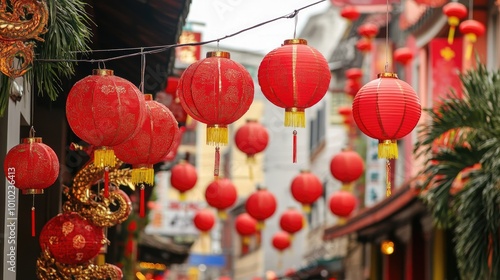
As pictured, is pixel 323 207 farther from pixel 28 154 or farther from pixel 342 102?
pixel 28 154

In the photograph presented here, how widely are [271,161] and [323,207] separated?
12.7 m

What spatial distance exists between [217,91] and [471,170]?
606 centimetres

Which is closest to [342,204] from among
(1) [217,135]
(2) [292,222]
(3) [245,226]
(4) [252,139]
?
(2) [292,222]

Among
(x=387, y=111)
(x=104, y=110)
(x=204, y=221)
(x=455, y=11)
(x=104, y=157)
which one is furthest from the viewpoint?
(x=204, y=221)

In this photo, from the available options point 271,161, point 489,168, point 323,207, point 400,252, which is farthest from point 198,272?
point 489,168

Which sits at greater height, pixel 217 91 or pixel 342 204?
pixel 217 91

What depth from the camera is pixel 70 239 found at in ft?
41.8

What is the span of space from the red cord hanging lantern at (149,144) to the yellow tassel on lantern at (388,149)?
66.5 inches

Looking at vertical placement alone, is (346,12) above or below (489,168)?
above

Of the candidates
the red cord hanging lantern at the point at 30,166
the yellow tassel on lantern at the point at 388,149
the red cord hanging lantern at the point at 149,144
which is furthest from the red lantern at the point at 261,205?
the red cord hanging lantern at the point at 30,166

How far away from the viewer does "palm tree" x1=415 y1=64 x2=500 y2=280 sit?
15.6m

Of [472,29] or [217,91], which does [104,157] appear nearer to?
[217,91]

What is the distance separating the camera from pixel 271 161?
195 feet

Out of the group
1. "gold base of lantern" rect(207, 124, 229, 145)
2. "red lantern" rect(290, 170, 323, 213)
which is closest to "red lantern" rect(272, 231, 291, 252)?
"red lantern" rect(290, 170, 323, 213)
